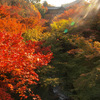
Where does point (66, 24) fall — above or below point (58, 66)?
above

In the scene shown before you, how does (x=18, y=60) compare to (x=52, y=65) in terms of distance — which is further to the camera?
(x=52, y=65)

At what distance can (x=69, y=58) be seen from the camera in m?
8.48

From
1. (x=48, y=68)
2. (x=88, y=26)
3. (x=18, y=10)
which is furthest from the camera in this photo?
(x=18, y=10)

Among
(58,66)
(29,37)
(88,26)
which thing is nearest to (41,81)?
(58,66)

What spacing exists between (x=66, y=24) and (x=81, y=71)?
7368 mm

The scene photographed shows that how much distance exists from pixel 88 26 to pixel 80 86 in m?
7.40

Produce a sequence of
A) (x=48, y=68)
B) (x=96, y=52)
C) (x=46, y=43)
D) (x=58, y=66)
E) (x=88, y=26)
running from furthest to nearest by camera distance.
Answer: (x=88, y=26) < (x=46, y=43) < (x=58, y=66) < (x=48, y=68) < (x=96, y=52)

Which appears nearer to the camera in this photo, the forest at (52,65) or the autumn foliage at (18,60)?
the forest at (52,65)

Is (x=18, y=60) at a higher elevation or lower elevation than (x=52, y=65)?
higher

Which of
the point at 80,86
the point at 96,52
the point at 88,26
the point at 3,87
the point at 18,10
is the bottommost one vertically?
the point at 3,87

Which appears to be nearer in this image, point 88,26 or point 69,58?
point 69,58

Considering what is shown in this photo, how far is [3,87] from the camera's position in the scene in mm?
6348

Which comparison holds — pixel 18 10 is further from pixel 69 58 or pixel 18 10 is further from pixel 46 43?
pixel 69 58

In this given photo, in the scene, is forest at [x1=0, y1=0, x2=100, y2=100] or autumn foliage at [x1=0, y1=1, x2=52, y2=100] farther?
autumn foliage at [x1=0, y1=1, x2=52, y2=100]
